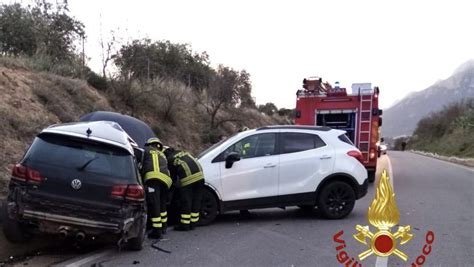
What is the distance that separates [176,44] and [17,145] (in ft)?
70.5

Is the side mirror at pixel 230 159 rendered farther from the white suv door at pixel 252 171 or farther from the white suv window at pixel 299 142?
the white suv window at pixel 299 142

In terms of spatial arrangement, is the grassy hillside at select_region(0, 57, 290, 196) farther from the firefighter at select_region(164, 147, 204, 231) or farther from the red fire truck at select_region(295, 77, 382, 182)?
the red fire truck at select_region(295, 77, 382, 182)

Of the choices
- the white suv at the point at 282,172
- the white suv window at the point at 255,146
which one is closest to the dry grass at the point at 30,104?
the white suv at the point at 282,172

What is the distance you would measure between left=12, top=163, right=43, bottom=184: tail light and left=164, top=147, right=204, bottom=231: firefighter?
109 inches

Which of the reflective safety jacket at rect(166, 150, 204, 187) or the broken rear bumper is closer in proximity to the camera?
the broken rear bumper

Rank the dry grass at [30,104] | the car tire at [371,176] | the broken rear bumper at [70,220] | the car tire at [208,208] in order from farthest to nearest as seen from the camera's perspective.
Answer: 1. the car tire at [371,176]
2. the dry grass at [30,104]
3. the car tire at [208,208]
4. the broken rear bumper at [70,220]

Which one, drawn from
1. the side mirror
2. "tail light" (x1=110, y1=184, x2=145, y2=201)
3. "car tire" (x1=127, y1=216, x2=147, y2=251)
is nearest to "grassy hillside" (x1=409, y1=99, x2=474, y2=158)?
the side mirror

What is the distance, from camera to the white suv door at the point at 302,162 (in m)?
9.06

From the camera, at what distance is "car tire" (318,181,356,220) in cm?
916

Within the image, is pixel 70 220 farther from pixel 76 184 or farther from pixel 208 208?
pixel 208 208

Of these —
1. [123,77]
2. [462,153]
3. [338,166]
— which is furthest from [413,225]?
[462,153]

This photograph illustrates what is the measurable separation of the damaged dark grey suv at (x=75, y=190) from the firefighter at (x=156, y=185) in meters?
1.11

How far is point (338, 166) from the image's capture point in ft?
30.4

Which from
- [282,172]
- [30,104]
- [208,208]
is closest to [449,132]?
[30,104]
